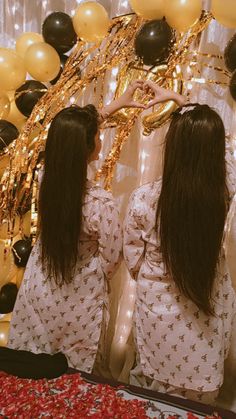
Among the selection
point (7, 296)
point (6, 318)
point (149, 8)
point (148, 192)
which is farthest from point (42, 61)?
point (6, 318)

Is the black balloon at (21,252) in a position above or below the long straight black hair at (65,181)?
below

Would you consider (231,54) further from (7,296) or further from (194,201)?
(7,296)

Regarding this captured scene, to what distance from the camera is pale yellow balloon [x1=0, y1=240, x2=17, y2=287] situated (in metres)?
2.12

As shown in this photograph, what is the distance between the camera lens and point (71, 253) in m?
1.64

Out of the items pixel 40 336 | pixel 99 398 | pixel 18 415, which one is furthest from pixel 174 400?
pixel 40 336

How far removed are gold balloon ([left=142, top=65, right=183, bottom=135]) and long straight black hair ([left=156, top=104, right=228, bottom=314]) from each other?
0.35 m

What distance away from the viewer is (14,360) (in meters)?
1.59

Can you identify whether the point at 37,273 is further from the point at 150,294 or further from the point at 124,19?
the point at 124,19

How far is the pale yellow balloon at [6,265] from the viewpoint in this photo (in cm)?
212

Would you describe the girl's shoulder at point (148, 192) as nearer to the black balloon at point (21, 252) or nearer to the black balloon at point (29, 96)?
the black balloon at point (21, 252)

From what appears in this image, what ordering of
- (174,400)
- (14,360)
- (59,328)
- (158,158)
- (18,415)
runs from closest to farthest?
(18,415) → (174,400) → (14,360) → (59,328) → (158,158)

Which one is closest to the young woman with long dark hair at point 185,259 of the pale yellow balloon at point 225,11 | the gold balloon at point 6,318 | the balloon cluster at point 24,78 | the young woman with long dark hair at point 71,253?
the young woman with long dark hair at point 71,253

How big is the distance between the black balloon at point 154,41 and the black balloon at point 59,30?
0.41 metres

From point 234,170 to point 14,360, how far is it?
0.94 metres
